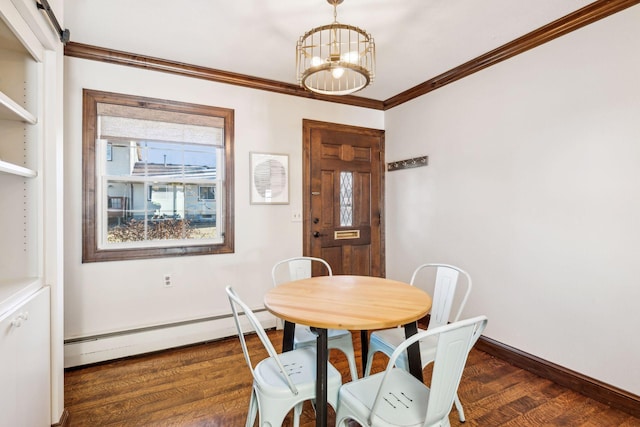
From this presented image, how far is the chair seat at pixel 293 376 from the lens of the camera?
1379 mm

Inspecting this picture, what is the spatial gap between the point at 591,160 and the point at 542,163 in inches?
11.6

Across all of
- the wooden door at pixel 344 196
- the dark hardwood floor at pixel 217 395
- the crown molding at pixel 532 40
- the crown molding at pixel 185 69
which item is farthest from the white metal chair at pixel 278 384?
the crown molding at pixel 532 40

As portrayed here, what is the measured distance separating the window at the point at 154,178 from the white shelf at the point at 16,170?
3.33ft

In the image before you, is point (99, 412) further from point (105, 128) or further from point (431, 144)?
point (431, 144)

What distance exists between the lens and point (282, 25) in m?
2.24

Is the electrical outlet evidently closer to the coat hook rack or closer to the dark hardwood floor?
the dark hardwood floor

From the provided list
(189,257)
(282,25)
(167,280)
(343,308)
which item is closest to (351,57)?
(282,25)

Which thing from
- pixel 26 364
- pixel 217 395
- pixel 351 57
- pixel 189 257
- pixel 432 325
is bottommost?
pixel 217 395

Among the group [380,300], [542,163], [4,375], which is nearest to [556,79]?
[542,163]

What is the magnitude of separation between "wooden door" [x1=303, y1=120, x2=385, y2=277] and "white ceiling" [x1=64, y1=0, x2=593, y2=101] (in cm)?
99

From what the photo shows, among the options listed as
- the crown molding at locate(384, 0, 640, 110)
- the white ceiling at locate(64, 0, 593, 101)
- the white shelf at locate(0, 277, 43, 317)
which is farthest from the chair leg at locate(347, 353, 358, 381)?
the crown molding at locate(384, 0, 640, 110)

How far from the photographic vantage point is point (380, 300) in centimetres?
169

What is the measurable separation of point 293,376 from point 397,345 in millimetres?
687

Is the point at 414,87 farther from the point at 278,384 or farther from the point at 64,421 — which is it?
the point at 64,421
